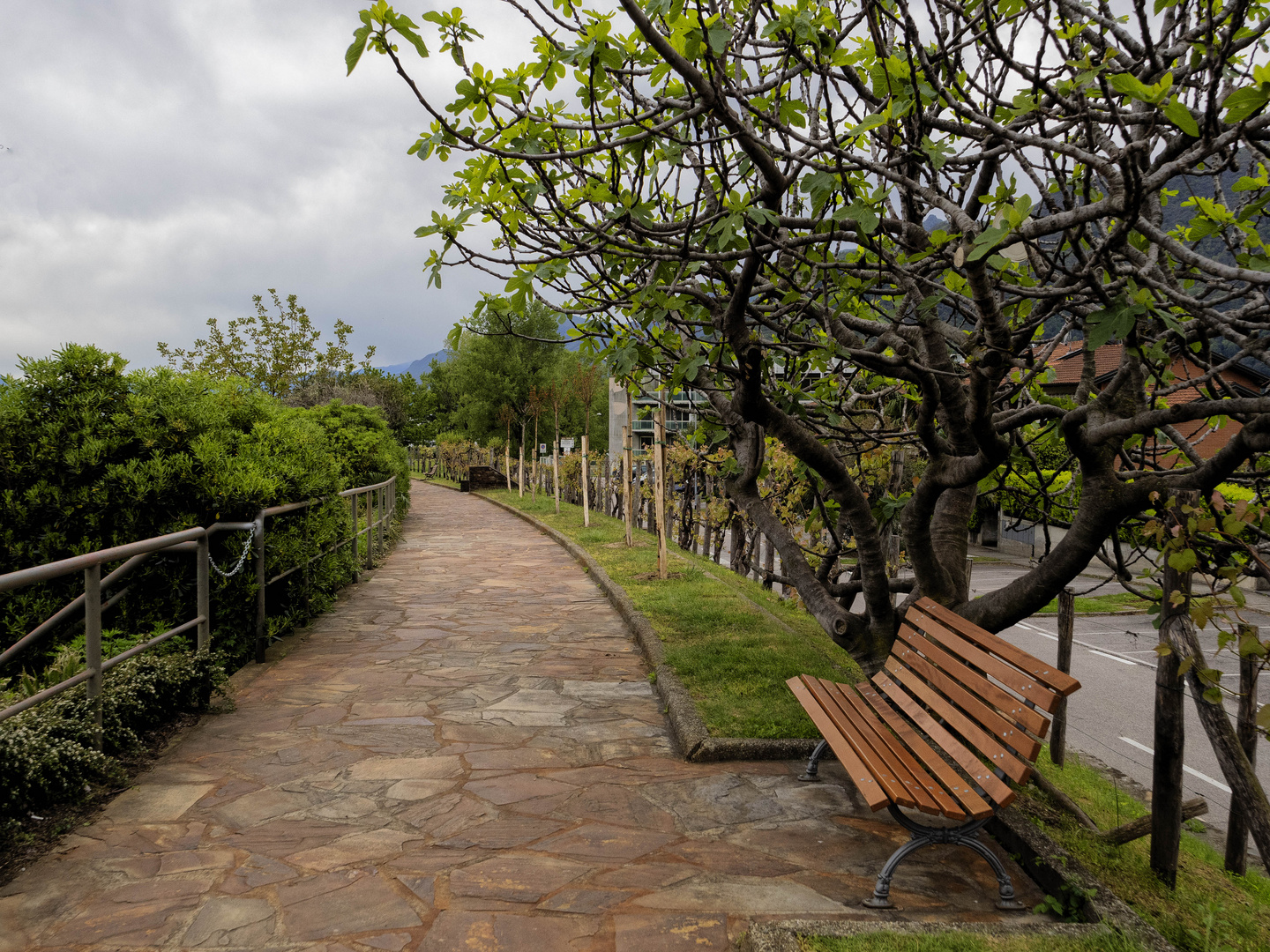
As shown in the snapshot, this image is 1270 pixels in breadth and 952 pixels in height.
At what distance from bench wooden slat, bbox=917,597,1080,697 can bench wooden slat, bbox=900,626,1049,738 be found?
117 millimetres

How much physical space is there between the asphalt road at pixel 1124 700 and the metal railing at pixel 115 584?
520 cm

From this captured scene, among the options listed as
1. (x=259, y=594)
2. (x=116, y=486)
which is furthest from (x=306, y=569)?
(x=116, y=486)

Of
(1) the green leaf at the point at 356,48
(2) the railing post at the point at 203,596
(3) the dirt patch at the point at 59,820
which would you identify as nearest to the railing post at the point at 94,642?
(3) the dirt patch at the point at 59,820

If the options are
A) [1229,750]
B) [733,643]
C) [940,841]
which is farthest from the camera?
[733,643]

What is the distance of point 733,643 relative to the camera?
6.78 m

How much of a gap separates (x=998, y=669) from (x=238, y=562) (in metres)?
4.82

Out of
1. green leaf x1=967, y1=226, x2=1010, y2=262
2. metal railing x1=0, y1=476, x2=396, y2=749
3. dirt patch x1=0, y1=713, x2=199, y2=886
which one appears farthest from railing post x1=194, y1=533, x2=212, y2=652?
green leaf x1=967, y1=226, x2=1010, y2=262

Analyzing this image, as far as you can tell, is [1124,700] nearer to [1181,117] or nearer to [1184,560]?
[1184,560]

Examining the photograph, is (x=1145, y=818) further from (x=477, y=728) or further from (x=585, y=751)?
(x=477, y=728)

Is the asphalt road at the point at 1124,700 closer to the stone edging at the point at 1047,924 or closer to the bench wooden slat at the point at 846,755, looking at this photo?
the stone edging at the point at 1047,924

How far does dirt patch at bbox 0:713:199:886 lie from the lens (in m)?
3.30

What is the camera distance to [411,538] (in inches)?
634

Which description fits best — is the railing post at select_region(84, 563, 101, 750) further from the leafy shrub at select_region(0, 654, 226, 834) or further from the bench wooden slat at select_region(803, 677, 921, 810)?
the bench wooden slat at select_region(803, 677, 921, 810)

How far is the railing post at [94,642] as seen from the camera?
13.0 feet
